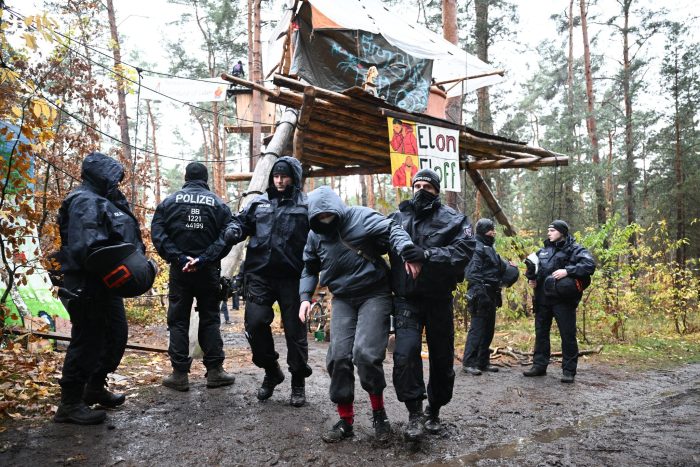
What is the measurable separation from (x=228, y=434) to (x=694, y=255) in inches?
698

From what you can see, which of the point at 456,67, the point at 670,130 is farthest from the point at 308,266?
the point at 670,130

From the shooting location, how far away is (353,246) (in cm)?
350

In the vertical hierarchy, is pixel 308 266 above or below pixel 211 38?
below

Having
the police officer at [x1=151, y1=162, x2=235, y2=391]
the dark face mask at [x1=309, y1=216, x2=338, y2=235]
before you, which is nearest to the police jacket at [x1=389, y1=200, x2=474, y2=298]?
the dark face mask at [x1=309, y1=216, x2=338, y2=235]

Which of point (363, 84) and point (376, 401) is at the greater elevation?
point (363, 84)

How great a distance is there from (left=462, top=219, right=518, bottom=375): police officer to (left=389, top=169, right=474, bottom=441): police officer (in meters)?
2.83

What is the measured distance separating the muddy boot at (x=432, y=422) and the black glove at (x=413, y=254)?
1.27 m

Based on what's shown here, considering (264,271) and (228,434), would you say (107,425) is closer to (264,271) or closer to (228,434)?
(228,434)

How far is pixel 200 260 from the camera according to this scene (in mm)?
4109

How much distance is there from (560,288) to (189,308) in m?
4.33

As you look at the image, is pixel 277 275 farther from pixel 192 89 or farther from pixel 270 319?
pixel 192 89

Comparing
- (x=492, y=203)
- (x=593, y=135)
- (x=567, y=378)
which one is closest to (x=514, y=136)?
(x=593, y=135)

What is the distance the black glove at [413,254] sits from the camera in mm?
3205

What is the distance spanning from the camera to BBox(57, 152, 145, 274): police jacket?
3.39 metres
